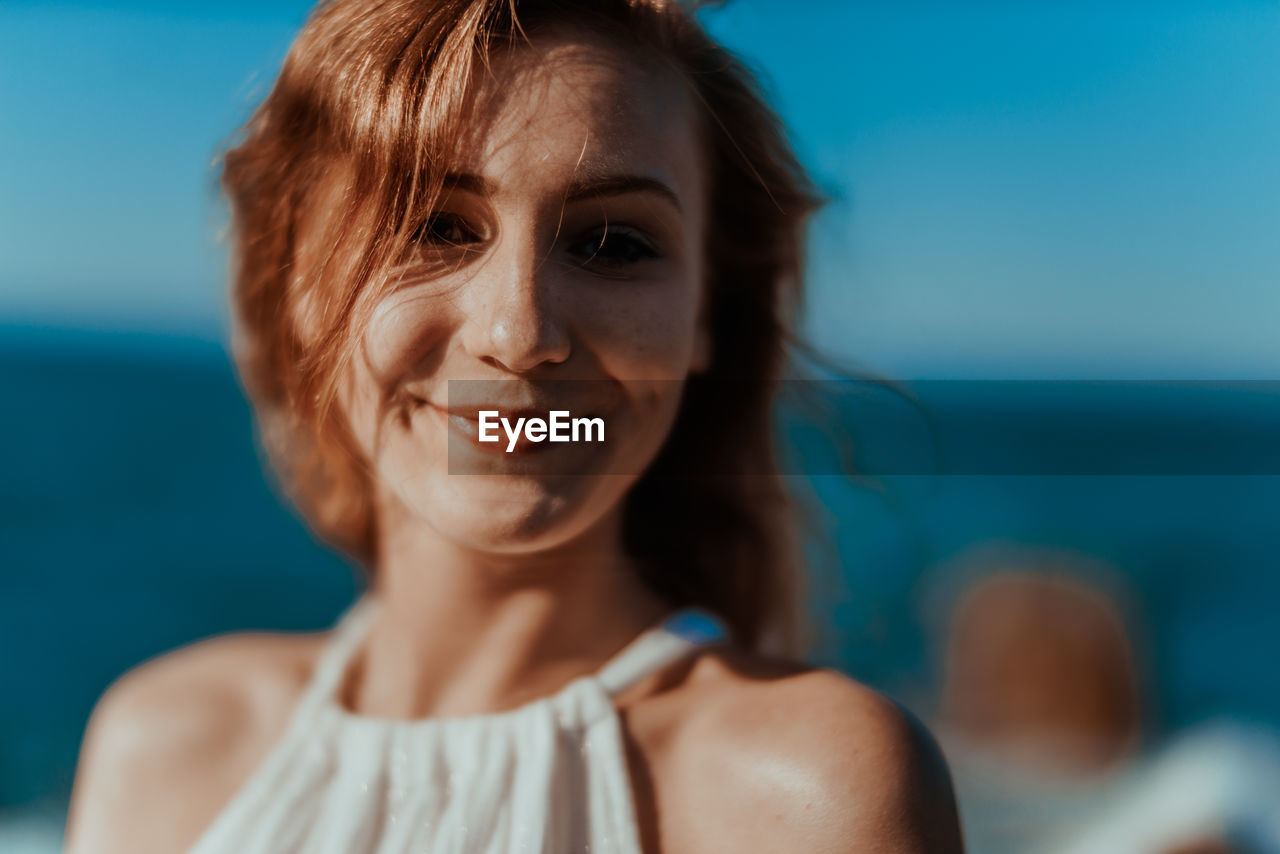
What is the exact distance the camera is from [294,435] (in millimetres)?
1181

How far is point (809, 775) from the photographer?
0.76 m

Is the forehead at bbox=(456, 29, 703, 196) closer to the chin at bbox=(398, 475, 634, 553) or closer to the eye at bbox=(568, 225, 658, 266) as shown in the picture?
the eye at bbox=(568, 225, 658, 266)

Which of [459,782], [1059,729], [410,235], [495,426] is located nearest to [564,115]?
[410,235]

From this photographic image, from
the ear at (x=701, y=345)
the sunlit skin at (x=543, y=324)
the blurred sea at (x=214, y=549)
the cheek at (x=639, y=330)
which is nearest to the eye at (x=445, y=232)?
the sunlit skin at (x=543, y=324)

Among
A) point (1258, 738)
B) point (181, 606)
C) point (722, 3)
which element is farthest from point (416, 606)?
point (181, 606)

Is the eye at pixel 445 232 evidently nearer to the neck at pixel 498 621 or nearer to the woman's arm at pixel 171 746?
the neck at pixel 498 621

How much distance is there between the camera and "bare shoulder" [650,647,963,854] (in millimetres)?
744

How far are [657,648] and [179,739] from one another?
0.59 meters

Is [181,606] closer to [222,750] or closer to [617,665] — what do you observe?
[222,750]

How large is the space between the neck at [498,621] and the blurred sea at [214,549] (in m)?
0.81

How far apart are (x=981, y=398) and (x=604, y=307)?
62 cm

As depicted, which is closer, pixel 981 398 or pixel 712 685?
pixel 712 685

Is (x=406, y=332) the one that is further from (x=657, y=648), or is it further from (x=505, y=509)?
(x=657, y=648)

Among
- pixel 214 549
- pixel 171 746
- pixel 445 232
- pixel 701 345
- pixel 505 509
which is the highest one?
pixel 445 232
